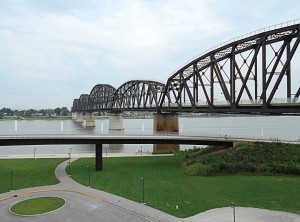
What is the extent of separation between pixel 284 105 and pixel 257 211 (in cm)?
1465

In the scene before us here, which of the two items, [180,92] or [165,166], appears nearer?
[165,166]

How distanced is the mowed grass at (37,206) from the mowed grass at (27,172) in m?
6.92

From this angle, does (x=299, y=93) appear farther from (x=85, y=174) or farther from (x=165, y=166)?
(x=85, y=174)

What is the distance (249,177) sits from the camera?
137 feet

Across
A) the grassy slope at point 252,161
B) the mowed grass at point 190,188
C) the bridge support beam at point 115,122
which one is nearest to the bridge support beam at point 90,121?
the bridge support beam at point 115,122

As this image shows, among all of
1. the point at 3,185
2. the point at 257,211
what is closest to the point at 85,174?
the point at 3,185

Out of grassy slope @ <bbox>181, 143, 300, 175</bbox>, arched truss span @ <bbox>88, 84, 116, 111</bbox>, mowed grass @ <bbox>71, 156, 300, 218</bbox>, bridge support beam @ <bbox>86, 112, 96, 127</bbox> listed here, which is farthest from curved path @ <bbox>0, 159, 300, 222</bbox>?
bridge support beam @ <bbox>86, 112, 96, 127</bbox>

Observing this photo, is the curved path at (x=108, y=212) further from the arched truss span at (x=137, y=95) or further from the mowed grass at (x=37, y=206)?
the arched truss span at (x=137, y=95)

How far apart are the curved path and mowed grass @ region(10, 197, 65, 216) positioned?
723mm

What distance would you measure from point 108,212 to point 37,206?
7122mm

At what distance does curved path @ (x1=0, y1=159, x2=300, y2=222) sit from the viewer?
25969 mm

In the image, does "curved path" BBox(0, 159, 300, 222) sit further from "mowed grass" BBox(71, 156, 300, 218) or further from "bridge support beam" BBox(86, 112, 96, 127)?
"bridge support beam" BBox(86, 112, 96, 127)

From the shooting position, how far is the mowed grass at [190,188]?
1188 inches

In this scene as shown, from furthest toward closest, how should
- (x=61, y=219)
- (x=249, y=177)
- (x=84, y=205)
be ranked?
(x=249, y=177) < (x=84, y=205) < (x=61, y=219)
